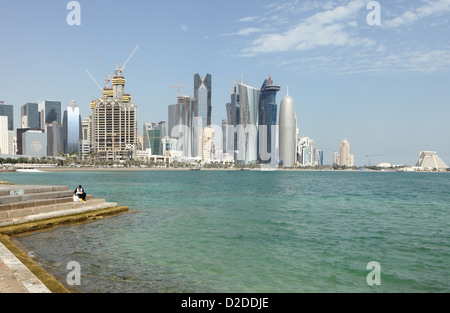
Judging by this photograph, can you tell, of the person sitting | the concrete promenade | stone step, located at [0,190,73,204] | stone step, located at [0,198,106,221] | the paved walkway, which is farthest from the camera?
the person sitting

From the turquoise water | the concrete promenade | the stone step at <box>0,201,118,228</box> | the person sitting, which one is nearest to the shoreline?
the concrete promenade

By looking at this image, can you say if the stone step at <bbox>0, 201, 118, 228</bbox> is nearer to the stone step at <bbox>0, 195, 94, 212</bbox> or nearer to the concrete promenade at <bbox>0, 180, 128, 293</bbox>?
the concrete promenade at <bbox>0, 180, 128, 293</bbox>

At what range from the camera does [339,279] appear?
46.9ft

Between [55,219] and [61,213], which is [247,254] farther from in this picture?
[61,213]

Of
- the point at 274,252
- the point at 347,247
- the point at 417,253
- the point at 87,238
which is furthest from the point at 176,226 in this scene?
the point at 417,253

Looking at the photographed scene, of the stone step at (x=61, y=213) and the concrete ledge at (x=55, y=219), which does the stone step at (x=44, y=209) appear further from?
the concrete ledge at (x=55, y=219)

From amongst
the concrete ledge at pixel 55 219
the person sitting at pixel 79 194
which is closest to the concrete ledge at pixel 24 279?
the concrete ledge at pixel 55 219

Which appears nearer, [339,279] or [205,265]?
[339,279]

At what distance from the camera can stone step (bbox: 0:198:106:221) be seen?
2231cm

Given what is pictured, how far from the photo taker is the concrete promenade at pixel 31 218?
10.7 meters
